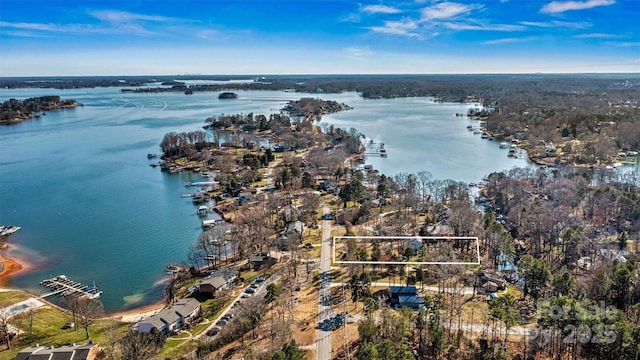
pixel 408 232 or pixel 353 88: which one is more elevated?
pixel 353 88

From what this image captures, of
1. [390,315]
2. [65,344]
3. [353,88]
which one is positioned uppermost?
[353,88]

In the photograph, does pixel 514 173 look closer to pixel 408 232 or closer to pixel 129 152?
pixel 408 232

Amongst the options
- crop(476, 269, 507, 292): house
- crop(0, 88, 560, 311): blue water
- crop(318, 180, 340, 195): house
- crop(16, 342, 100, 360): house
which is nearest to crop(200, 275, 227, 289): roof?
crop(0, 88, 560, 311): blue water

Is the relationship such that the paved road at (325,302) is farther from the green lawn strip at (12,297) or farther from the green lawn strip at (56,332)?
the green lawn strip at (12,297)

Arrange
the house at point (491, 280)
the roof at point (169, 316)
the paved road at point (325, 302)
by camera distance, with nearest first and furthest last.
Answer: the paved road at point (325, 302)
the roof at point (169, 316)
the house at point (491, 280)

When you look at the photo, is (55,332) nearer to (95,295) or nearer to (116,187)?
(95,295)

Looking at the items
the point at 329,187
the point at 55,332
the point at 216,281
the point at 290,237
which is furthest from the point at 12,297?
the point at 329,187

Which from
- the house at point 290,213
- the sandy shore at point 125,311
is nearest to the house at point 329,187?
the house at point 290,213

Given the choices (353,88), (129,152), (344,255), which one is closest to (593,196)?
(344,255)
